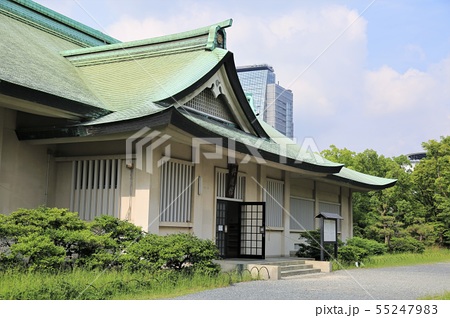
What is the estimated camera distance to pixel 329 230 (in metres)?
19.0

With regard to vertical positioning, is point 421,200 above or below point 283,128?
below

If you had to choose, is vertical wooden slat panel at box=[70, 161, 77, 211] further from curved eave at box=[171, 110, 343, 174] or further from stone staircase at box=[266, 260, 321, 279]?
stone staircase at box=[266, 260, 321, 279]

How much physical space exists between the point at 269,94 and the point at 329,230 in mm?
35821

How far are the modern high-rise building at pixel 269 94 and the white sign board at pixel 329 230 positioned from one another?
27.2 m

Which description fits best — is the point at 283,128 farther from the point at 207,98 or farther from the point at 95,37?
the point at 207,98

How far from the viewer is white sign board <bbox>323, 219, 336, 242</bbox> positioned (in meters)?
18.6

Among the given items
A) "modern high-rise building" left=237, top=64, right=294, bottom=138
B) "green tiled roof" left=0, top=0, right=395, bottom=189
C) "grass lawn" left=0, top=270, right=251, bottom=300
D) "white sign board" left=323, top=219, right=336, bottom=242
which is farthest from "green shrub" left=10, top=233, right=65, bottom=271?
"modern high-rise building" left=237, top=64, right=294, bottom=138

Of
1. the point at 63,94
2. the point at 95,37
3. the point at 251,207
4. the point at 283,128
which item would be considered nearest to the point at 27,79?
the point at 63,94

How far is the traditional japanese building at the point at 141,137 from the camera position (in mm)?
13562

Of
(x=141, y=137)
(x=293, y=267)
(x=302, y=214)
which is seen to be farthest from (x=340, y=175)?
(x=141, y=137)

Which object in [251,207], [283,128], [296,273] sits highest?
[283,128]

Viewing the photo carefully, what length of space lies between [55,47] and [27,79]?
7052 millimetres

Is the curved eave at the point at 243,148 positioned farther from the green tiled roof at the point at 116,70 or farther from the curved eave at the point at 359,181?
the curved eave at the point at 359,181

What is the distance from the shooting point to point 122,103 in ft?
50.3
